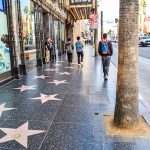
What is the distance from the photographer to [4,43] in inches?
398

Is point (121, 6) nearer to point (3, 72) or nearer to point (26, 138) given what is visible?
point (26, 138)

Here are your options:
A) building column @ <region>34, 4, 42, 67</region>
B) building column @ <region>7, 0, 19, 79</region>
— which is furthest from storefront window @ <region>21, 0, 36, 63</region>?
building column @ <region>7, 0, 19, 79</region>

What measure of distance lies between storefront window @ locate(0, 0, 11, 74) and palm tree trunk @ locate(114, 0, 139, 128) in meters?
6.20

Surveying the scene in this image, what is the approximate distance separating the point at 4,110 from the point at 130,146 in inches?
136

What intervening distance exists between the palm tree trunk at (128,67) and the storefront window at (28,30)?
9.17 metres

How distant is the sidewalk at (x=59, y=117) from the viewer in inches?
170

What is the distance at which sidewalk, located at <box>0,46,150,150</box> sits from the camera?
14.1 feet

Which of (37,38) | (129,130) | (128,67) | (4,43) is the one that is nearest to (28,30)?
(37,38)

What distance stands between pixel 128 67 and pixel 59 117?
1999 mm

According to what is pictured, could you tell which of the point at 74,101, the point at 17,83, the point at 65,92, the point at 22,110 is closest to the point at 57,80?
the point at 17,83

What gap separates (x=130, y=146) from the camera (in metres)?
4.18

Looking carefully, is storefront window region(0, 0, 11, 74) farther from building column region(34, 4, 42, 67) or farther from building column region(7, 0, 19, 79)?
building column region(34, 4, 42, 67)

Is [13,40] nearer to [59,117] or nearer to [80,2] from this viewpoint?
[59,117]

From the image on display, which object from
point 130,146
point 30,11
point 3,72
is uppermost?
point 30,11
